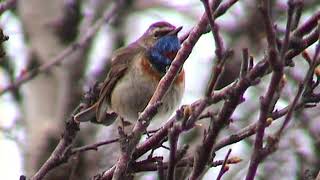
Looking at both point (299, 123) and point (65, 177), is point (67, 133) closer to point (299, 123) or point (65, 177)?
point (65, 177)

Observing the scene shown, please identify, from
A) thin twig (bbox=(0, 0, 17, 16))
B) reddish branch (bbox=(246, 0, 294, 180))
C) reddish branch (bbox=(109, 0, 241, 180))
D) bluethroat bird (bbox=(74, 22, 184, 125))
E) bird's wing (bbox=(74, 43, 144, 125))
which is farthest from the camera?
bird's wing (bbox=(74, 43, 144, 125))

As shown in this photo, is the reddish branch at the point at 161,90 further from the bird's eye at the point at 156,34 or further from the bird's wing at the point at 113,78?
the bird's eye at the point at 156,34

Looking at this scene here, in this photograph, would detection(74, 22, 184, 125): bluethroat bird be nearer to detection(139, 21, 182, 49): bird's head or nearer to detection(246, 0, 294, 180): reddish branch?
detection(139, 21, 182, 49): bird's head

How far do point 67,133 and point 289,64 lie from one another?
3.47 feet

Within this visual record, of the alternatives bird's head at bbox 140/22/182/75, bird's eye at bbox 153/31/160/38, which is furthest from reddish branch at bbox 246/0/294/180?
bird's eye at bbox 153/31/160/38

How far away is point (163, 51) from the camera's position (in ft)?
16.4

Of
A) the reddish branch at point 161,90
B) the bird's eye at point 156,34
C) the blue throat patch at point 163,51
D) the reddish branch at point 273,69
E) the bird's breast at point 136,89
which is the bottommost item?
the reddish branch at point 273,69

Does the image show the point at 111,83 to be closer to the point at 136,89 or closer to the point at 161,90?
the point at 136,89

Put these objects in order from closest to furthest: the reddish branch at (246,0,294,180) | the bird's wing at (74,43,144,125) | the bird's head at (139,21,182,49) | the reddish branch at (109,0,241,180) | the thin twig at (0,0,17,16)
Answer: the reddish branch at (246,0,294,180) < the reddish branch at (109,0,241,180) < the thin twig at (0,0,17,16) < the bird's wing at (74,43,144,125) < the bird's head at (139,21,182,49)

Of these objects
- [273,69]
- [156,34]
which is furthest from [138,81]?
[273,69]

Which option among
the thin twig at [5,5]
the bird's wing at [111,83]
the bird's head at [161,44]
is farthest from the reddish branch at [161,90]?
the bird's wing at [111,83]

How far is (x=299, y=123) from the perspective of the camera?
6.78 metres

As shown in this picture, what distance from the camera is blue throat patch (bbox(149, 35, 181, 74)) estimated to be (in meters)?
4.86

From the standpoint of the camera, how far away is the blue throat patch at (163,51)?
4.86 metres
